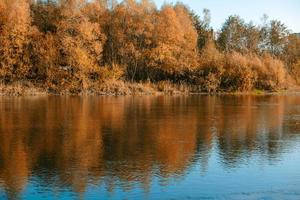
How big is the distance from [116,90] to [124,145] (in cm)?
4169

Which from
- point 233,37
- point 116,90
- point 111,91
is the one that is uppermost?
point 233,37

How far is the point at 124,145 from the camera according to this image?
21719mm

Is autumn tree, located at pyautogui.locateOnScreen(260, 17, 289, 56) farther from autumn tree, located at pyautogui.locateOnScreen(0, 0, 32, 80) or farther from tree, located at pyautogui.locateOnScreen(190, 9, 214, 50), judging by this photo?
autumn tree, located at pyautogui.locateOnScreen(0, 0, 32, 80)

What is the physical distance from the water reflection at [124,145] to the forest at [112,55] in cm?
2592

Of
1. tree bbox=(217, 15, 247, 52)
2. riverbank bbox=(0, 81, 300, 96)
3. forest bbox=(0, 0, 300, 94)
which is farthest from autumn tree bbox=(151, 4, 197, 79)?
tree bbox=(217, 15, 247, 52)

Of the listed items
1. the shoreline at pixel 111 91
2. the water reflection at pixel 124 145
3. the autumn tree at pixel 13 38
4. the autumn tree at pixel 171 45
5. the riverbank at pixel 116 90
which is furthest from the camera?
the autumn tree at pixel 171 45

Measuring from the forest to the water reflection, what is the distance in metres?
25.9

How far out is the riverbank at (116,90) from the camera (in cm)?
5704

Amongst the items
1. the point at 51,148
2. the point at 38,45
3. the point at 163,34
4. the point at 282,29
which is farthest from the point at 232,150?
the point at 282,29

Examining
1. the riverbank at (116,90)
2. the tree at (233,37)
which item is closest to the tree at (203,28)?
the tree at (233,37)

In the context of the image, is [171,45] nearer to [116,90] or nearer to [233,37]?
[116,90]

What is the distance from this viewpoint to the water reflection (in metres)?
15.6

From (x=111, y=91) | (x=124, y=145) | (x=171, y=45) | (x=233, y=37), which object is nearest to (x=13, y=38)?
(x=111, y=91)

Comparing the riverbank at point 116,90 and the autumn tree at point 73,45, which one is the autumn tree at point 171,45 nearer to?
the riverbank at point 116,90
